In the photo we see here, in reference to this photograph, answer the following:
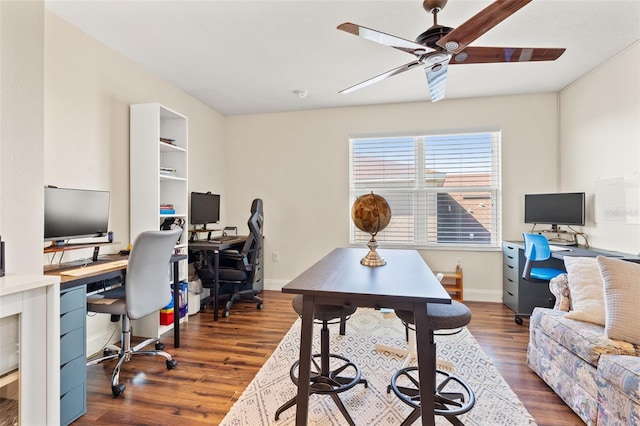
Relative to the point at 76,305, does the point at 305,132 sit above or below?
above

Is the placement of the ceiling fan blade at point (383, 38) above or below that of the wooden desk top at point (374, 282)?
above

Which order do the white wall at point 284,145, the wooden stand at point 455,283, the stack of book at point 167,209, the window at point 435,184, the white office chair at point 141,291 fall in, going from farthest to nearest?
the window at point 435,184 < the wooden stand at point 455,283 < the stack of book at point 167,209 < the white wall at point 284,145 < the white office chair at point 141,291

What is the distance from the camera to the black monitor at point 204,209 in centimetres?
351

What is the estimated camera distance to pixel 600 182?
9.65 ft

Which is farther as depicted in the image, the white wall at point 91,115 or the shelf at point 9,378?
the white wall at point 91,115

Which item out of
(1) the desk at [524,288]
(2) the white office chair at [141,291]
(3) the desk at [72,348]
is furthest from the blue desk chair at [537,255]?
(3) the desk at [72,348]

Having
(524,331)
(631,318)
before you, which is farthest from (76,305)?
(524,331)

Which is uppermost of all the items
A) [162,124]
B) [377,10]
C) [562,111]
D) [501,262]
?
[377,10]

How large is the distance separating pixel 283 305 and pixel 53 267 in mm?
2246

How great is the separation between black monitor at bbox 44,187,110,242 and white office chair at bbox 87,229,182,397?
0.48 meters

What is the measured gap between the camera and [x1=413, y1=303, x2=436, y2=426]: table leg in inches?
49.5

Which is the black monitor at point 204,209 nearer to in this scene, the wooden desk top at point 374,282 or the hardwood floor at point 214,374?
the hardwood floor at point 214,374

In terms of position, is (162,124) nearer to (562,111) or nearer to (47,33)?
(47,33)

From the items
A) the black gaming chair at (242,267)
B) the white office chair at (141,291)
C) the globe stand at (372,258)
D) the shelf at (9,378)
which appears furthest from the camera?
the black gaming chair at (242,267)
